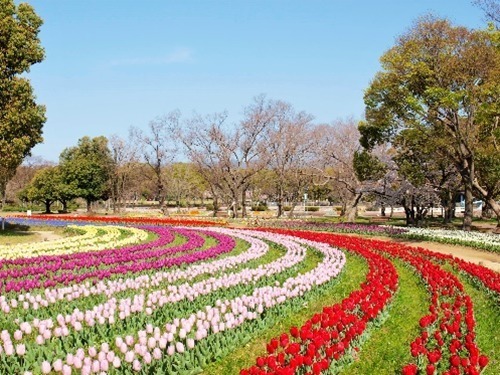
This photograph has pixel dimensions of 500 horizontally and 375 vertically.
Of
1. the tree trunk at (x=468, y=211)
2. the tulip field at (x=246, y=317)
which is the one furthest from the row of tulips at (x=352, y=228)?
the tulip field at (x=246, y=317)

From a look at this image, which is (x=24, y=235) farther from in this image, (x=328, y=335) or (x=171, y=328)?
(x=328, y=335)

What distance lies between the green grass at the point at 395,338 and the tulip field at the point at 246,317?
27mm

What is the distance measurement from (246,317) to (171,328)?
69.2 inches

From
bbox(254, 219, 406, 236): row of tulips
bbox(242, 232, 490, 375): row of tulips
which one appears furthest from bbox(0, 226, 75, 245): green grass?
bbox(242, 232, 490, 375): row of tulips

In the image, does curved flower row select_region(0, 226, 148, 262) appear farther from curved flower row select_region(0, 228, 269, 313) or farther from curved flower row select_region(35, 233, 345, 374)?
curved flower row select_region(35, 233, 345, 374)

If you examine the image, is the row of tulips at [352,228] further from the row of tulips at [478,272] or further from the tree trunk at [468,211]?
the row of tulips at [478,272]

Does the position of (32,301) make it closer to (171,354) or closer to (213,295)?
(213,295)

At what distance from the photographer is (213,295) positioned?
9820mm

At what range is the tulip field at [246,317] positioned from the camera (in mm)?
5852

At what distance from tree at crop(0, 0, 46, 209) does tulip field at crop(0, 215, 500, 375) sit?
1024 cm

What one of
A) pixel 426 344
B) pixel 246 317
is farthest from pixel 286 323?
pixel 426 344

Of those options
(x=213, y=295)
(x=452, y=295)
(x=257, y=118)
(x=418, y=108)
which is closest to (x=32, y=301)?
(x=213, y=295)

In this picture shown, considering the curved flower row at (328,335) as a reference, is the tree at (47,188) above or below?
A: above

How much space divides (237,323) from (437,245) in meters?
16.2
